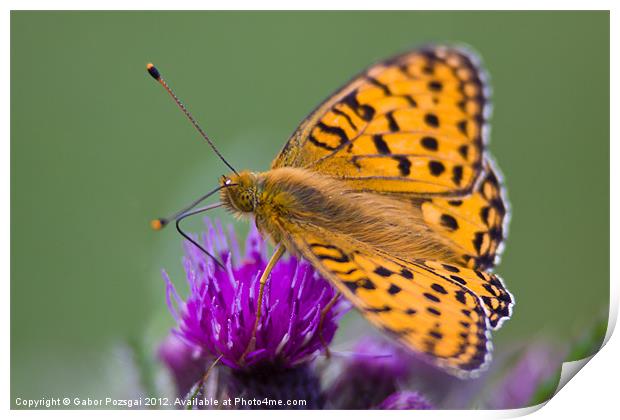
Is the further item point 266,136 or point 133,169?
point 266,136

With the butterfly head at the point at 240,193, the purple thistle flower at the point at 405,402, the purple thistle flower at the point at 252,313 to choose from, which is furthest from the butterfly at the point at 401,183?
the purple thistle flower at the point at 405,402

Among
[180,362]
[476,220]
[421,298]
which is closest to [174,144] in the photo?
[180,362]

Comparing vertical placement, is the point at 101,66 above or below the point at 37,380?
above

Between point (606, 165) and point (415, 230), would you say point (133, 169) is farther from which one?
point (606, 165)

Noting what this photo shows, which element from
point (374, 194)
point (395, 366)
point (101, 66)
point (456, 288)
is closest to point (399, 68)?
point (374, 194)

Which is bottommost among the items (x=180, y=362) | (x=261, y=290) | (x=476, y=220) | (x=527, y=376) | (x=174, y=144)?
(x=527, y=376)

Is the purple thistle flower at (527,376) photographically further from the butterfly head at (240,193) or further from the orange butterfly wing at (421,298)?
the butterfly head at (240,193)

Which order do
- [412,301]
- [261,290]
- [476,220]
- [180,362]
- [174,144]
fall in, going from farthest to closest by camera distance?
[174,144]
[180,362]
[476,220]
[261,290]
[412,301]

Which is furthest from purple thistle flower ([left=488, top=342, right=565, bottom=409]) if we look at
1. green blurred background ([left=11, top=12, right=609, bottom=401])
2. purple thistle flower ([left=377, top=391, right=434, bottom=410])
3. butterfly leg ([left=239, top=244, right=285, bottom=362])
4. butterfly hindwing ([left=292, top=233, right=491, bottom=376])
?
butterfly leg ([left=239, top=244, right=285, bottom=362])

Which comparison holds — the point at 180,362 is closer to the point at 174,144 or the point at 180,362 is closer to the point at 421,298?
the point at 421,298
